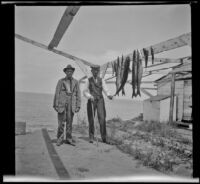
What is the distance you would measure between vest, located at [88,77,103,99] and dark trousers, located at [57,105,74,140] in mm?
514

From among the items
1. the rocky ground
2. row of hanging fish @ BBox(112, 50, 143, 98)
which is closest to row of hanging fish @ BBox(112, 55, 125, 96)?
row of hanging fish @ BBox(112, 50, 143, 98)

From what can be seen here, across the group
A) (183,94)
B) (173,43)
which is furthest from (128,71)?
(183,94)

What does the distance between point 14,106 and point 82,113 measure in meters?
1.21

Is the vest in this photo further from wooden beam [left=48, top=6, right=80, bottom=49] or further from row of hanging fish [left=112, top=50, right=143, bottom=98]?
wooden beam [left=48, top=6, right=80, bottom=49]

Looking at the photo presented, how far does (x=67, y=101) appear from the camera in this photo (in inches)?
188

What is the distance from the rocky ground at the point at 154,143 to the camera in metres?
4.24

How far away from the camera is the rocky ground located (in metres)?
4.24

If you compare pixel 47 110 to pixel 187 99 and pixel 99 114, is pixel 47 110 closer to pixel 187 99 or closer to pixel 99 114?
pixel 99 114

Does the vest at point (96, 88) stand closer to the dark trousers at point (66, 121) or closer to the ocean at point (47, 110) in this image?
the ocean at point (47, 110)

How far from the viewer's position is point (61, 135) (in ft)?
15.5

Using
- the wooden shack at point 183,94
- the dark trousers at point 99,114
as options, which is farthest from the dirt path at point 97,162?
the wooden shack at point 183,94

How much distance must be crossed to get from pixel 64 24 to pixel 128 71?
4.53ft
